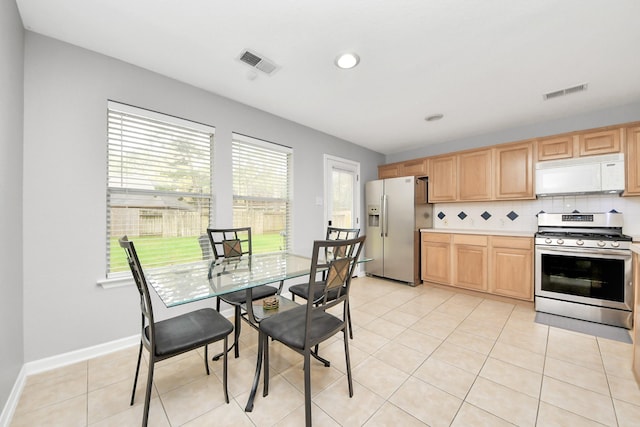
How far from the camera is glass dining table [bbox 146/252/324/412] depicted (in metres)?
1.40

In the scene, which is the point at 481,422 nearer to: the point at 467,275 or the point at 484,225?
the point at 467,275

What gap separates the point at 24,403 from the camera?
4.99 feet

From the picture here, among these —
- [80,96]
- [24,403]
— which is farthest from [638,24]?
[24,403]

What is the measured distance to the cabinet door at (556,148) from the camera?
3109mm

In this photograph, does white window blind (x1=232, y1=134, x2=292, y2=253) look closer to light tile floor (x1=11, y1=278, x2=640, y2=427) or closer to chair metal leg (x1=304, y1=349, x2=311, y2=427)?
light tile floor (x1=11, y1=278, x2=640, y2=427)

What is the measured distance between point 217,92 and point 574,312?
471 centimetres

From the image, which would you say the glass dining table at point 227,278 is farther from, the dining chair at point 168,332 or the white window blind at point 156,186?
the white window blind at point 156,186

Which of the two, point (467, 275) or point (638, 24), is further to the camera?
point (467, 275)

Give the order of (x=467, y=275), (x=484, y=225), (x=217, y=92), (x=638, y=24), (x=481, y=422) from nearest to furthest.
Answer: (x=481, y=422) → (x=638, y=24) → (x=217, y=92) → (x=467, y=275) → (x=484, y=225)

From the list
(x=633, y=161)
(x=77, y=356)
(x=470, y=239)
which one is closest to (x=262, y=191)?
(x=77, y=356)

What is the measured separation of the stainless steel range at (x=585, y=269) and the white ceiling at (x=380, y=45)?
1489 mm

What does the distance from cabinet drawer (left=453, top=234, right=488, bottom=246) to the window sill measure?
4100 millimetres

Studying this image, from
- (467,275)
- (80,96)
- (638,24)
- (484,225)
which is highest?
(638,24)

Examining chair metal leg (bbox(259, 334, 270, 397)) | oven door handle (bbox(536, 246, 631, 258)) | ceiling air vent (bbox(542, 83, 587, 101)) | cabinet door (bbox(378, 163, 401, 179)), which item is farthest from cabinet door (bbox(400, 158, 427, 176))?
chair metal leg (bbox(259, 334, 270, 397))
